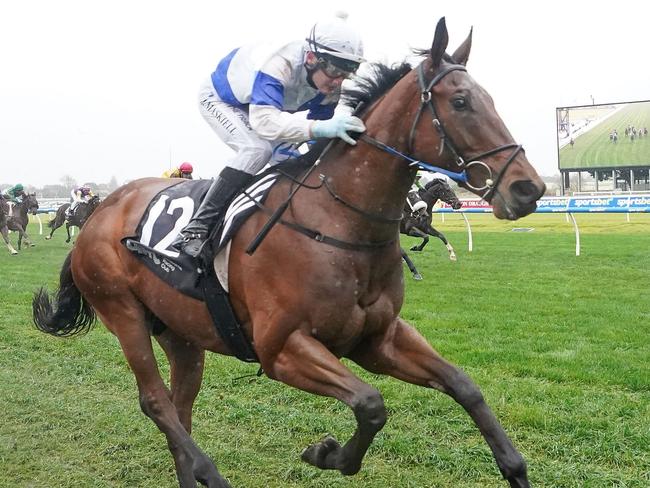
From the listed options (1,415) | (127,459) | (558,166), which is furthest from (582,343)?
(558,166)

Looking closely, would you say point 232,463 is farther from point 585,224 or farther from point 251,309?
point 585,224

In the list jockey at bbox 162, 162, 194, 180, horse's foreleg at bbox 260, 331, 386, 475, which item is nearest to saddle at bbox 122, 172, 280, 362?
horse's foreleg at bbox 260, 331, 386, 475

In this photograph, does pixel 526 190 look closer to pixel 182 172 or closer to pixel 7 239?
pixel 182 172

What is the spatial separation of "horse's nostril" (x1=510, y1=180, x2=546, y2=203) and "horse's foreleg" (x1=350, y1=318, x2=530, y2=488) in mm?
847

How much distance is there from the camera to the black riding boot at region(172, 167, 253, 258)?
353 cm

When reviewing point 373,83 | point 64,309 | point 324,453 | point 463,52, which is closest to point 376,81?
point 373,83

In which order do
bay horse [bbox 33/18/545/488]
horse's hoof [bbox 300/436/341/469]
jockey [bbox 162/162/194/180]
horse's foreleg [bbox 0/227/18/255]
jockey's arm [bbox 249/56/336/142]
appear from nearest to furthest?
bay horse [bbox 33/18/545/488]
jockey's arm [bbox 249/56/336/142]
horse's hoof [bbox 300/436/341/469]
jockey [bbox 162/162/194/180]
horse's foreleg [bbox 0/227/18/255]

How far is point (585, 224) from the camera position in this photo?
78.3 ft

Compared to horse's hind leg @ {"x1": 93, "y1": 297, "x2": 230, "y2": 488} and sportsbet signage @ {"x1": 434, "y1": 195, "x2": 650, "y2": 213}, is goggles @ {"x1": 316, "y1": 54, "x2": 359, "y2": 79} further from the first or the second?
sportsbet signage @ {"x1": 434, "y1": 195, "x2": 650, "y2": 213}

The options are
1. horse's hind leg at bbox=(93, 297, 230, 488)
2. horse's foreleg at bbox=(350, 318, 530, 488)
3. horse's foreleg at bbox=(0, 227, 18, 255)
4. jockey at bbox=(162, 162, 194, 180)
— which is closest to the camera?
horse's foreleg at bbox=(350, 318, 530, 488)

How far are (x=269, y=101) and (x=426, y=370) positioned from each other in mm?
1354

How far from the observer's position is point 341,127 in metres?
3.09

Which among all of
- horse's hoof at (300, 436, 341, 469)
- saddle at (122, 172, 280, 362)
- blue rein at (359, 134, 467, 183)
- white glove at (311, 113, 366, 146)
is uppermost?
white glove at (311, 113, 366, 146)

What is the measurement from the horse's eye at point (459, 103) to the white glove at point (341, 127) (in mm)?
430
